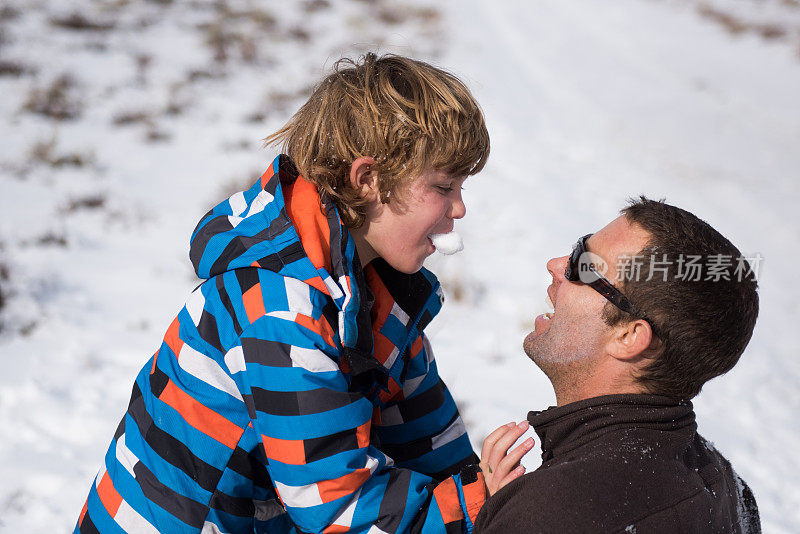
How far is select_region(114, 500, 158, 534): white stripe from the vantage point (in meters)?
A: 1.95

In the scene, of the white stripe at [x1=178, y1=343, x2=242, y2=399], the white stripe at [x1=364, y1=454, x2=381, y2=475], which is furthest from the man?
the white stripe at [x1=178, y1=343, x2=242, y2=399]

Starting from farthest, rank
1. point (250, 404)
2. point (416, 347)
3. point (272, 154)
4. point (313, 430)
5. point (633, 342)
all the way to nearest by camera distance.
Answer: point (272, 154), point (416, 347), point (633, 342), point (250, 404), point (313, 430)

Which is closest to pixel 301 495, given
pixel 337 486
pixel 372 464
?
pixel 337 486

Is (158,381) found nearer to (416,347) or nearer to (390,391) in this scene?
A: (390,391)

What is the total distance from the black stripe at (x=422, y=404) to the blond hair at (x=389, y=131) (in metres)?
0.78

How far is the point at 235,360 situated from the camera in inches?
72.5

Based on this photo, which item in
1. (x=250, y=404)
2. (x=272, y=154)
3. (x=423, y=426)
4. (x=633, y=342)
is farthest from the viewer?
(x=272, y=154)

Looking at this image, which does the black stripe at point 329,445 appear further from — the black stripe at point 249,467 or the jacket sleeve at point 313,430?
the black stripe at point 249,467

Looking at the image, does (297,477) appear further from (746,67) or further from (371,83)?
(746,67)

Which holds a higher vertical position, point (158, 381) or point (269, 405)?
point (158, 381)

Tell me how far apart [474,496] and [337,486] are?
431mm

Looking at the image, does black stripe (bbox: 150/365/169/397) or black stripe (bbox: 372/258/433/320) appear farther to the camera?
black stripe (bbox: 372/258/433/320)

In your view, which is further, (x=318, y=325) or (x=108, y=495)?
(x=108, y=495)

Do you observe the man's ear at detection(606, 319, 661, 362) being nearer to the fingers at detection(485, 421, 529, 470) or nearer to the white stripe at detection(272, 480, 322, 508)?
the fingers at detection(485, 421, 529, 470)
